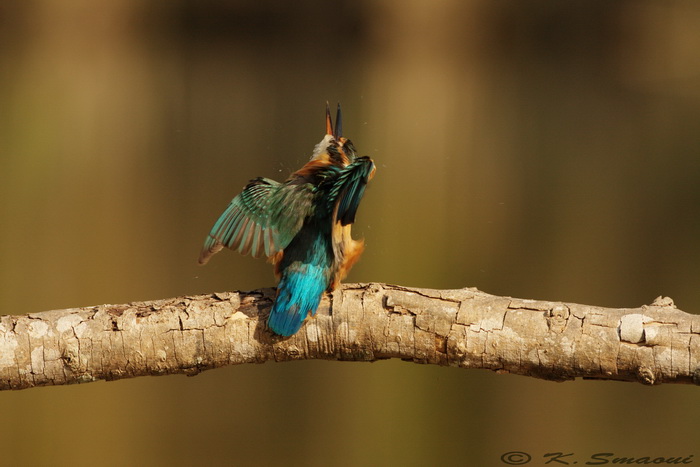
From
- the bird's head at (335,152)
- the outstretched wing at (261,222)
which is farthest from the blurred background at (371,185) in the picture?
the outstretched wing at (261,222)

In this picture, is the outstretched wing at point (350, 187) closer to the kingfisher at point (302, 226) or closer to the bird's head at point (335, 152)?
the kingfisher at point (302, 226)

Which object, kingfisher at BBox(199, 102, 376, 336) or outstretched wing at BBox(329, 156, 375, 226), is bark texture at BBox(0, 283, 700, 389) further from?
outstretched wing at BBox(329, 156, 375, 226)

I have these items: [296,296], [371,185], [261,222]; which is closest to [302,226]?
[261,222]

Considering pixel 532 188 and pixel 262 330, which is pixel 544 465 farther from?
pixel 262 330

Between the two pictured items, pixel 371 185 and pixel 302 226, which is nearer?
pixel 302 226

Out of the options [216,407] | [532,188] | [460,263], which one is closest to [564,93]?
[532,188]

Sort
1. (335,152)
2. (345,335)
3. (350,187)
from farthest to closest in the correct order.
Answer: (335,152), (350,187), (345,335)

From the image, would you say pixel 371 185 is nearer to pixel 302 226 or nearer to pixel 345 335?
pixel 302 226
